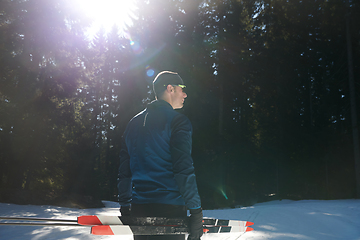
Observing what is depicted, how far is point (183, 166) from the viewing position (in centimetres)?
214

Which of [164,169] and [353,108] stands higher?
[353,108]

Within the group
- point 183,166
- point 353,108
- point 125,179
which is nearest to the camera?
Result: point 183,166

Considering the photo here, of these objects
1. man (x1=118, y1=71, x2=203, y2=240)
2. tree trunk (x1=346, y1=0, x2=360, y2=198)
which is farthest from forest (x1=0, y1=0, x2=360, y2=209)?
man (x1=118, y1=71, x2=203, y2=240)

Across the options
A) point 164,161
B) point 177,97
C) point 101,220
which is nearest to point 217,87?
point 177,97

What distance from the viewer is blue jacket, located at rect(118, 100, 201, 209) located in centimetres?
215

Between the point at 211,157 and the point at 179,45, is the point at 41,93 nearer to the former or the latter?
the point at 179,45

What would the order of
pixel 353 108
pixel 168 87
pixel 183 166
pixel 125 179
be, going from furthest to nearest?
pixel 353 108 < pixel 125 179 < pixel 168 87 < pixel 183 166

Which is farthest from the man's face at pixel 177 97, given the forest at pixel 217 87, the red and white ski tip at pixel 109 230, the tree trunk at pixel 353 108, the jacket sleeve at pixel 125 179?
the forest at pixel 217 87

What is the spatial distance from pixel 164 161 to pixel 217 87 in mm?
23656

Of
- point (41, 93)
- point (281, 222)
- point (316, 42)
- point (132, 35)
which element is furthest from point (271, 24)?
point (281, 222)

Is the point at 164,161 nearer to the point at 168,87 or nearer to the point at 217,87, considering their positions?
the point at 168,87

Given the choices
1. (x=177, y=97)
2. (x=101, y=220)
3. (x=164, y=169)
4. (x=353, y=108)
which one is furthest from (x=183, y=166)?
(x=353, y=108)

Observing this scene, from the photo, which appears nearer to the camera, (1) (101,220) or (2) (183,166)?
(2) (183,166)

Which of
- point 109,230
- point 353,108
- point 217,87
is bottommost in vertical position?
point 109,230
